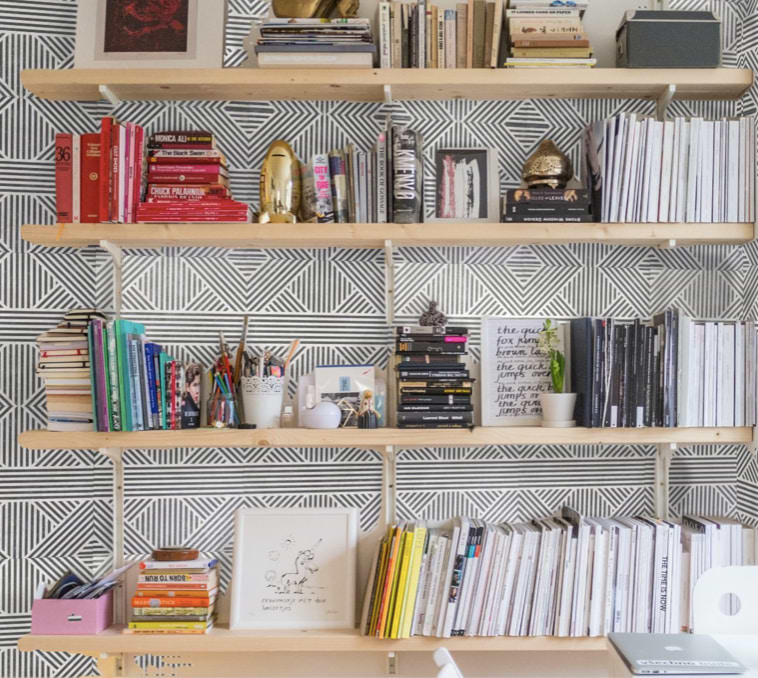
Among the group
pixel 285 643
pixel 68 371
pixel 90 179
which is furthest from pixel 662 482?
pixel 90 179

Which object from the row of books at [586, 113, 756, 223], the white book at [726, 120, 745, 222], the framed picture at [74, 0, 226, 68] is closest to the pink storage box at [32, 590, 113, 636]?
the framed picture at [74, 0, 226, 68]

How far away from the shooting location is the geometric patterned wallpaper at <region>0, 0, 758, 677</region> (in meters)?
2.16

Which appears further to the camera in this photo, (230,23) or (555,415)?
(230,23)

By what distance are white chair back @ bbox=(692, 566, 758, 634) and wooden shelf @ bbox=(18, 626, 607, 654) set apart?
357 millimetres

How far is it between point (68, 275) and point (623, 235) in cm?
145

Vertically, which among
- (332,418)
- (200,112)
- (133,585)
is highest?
(200,112)

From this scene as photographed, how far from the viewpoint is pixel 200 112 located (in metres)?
2.21

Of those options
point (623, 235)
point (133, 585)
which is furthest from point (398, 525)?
point (623, 235)

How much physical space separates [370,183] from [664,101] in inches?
31.5

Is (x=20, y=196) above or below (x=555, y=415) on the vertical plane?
above

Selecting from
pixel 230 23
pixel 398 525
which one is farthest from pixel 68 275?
pixel 398 525

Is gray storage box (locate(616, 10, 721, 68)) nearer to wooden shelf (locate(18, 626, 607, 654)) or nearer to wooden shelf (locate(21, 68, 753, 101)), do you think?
wooden shelf (locate(21, 68, 753, 101))

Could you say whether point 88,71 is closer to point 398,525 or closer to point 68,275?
point 68,275

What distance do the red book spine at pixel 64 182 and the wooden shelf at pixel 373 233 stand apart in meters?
0.05
